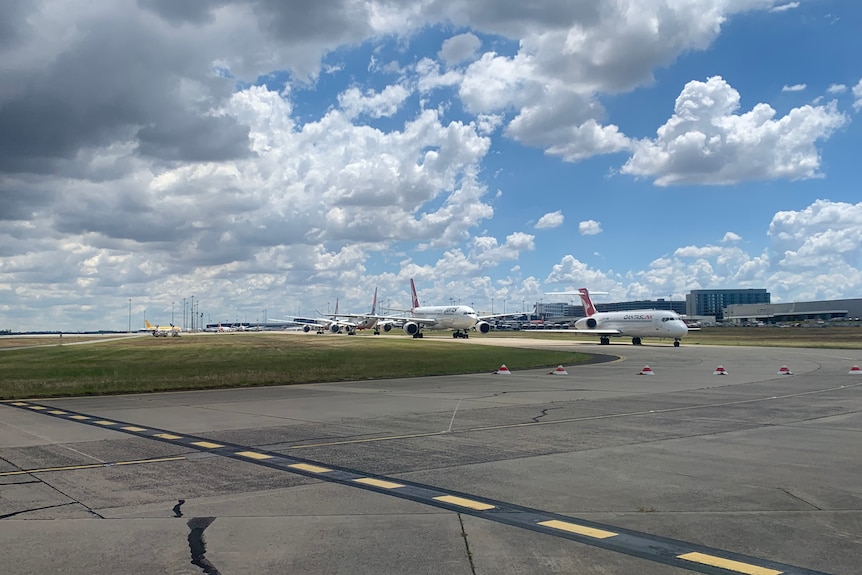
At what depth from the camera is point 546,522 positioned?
7406 mm

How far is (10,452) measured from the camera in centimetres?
1206

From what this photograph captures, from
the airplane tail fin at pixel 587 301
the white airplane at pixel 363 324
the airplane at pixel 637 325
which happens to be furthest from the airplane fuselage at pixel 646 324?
the white airplane at pixel 363 324

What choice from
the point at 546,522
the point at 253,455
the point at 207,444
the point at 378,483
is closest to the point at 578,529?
the point at 546,522

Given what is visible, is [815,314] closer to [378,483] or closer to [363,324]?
[363,324]

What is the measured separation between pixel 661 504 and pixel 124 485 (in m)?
6.61

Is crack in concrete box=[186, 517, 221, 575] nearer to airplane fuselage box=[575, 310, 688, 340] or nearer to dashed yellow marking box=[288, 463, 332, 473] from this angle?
dashed yellow marking box=[288, 463, 332, 473]

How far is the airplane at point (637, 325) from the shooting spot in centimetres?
6406

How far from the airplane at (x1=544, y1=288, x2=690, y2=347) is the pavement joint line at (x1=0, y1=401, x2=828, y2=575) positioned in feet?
185

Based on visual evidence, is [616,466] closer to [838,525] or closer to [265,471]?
[838,525]

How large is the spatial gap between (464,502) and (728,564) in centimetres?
306

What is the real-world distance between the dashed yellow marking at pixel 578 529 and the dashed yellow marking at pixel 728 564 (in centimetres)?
83

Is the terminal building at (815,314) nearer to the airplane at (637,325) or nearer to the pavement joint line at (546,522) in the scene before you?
the airplane at (637,325)

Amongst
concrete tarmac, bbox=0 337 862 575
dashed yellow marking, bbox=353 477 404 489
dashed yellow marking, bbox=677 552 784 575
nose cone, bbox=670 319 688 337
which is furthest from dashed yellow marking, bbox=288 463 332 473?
nose cone, bbox=670 319 688 337

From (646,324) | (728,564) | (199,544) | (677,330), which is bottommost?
(728,564)
